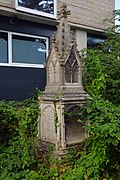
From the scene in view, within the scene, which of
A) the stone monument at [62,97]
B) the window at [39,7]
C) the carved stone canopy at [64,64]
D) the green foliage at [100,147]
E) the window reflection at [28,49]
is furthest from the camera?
the window reflection at [28,49]

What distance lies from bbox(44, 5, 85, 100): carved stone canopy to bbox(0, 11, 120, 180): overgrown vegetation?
0.47m

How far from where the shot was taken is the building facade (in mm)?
8461

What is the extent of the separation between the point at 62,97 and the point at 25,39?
18.9 feet

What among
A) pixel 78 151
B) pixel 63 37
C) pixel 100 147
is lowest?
pixel 78 151

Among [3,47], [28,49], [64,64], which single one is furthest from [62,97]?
[28,49]

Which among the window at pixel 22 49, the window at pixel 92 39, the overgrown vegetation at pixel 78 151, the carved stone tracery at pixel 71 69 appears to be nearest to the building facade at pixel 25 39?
the window at pixel 22 49

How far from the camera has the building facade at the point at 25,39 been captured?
27.8 feet

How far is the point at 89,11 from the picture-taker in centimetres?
1103

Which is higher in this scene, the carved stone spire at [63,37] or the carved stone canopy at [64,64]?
the carved stone spire at [63,37]

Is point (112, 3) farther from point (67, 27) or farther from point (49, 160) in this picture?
point (49, 160)

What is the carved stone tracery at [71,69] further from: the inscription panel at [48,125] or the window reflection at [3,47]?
the window reflection at [3,47]

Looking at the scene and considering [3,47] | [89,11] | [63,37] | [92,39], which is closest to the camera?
[63,37]

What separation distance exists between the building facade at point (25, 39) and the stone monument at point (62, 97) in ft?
14.0

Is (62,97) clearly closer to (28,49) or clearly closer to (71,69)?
(71,69)
